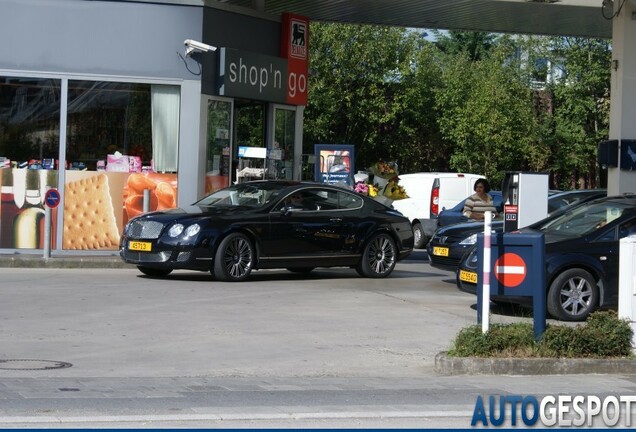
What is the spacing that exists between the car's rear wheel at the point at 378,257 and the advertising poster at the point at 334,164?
19.2ft

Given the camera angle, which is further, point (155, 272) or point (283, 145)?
point (283, 145)

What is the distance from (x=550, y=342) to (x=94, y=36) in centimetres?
1313

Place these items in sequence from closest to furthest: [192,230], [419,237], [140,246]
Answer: [192,230]
[140,246]
[419,237]

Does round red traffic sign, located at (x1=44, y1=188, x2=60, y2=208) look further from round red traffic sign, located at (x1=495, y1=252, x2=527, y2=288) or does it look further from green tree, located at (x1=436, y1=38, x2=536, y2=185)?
green tree, located at (x1=436, y1=38, x2=536, y2=185)

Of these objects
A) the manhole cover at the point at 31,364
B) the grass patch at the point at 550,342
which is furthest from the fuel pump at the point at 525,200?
the manhole cover at the point at 31,364

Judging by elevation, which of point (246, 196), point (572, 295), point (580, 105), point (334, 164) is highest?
point (580, 105)

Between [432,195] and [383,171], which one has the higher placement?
[383,171]

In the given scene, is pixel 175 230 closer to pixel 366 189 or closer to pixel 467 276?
pixel 467 276

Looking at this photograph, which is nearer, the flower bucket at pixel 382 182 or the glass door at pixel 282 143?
the glass door at pixel 282 143

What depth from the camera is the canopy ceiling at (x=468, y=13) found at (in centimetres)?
2433

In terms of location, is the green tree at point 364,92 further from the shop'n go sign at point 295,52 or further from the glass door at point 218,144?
the glass door at point 218,144

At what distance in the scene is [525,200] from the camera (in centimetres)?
1831

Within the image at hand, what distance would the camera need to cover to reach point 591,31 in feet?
89.7

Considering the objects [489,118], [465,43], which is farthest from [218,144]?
[465,43]
